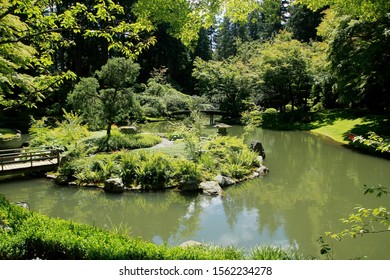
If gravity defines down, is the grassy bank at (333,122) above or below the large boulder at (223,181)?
above

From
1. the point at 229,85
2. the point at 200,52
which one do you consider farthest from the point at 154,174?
the point at 200,52

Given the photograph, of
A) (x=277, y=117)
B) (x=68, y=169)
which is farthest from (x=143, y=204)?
(x=277, y=117)

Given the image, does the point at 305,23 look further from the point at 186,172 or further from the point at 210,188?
the point at 210,188

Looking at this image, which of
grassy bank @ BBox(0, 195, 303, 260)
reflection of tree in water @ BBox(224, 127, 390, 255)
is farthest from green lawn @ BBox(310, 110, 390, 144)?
grassy bank @ BBox(0, 195, 303, 260)

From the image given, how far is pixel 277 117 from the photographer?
2941 cm

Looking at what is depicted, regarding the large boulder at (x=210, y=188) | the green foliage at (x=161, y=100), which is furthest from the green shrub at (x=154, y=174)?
the green foliage at (x=161, y=100)

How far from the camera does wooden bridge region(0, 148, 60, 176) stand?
12.6 metres

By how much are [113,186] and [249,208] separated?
454 cm

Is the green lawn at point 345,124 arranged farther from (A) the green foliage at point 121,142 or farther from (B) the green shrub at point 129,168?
(B) the green shrub at point 129,168

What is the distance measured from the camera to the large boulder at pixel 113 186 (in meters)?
11.1

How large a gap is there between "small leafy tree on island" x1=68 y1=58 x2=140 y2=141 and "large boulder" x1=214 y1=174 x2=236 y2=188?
713cm

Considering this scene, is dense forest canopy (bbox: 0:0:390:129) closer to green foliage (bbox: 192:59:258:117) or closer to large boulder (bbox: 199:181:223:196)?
green foliage (bbox: 192:59:258:117)

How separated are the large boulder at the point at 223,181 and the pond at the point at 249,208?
319mm
